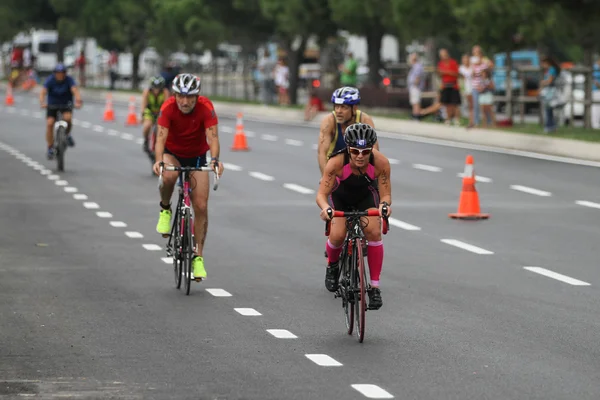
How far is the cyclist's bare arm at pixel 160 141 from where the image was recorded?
516 inches

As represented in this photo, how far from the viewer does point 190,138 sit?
13.4 m

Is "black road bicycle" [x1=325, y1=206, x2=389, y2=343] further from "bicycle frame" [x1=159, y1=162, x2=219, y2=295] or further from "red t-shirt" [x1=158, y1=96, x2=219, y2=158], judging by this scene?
"red t-shirt" [x1=158, y1=96, x2=219, y2=158]

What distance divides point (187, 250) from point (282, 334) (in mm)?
2259

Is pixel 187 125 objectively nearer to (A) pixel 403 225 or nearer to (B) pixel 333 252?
(B) pixel 333 252

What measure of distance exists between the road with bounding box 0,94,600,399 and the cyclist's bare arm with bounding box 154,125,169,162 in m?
1.12

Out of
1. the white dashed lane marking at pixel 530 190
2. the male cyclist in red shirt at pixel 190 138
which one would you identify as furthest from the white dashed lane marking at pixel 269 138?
the male cyclist in red shirt at pixel 190 138

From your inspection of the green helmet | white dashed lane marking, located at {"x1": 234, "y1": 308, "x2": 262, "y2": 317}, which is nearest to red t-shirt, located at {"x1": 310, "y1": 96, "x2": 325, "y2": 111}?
the green helmet

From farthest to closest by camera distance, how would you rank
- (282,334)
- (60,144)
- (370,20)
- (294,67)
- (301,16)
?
(294,67)
(301,16)
(370,20)
(60,144)
(282,334)

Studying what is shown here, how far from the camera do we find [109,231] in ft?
57.3

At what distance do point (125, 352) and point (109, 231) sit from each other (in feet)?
25.1

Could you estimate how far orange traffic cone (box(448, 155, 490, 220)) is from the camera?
1873 cm

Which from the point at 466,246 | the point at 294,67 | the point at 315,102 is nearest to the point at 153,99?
the point at 466,246

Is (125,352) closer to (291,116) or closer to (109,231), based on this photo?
(109,231)

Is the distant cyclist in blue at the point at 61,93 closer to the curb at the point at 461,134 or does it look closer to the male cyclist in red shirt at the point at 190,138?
the curb at the point at 461,134
